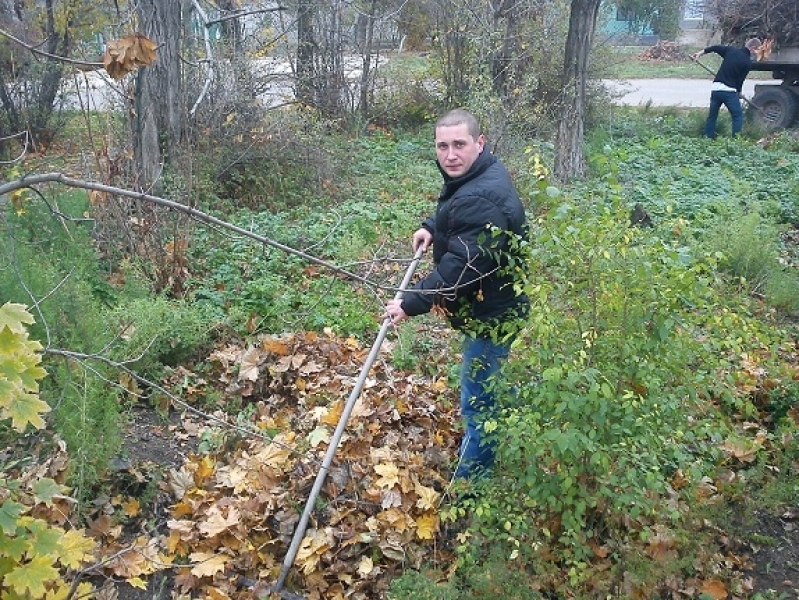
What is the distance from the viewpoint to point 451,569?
11.7ft

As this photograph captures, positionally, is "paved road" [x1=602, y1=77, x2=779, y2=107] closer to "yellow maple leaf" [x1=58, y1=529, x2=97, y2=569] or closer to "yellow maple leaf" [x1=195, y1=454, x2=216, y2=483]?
"yellow maple leaf" [x1=195, y1=454, x2=216, y2=483]

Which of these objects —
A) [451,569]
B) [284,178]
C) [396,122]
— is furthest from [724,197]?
[451,569]

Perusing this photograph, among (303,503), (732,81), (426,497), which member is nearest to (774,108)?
(732,81)

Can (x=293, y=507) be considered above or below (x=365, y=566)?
above

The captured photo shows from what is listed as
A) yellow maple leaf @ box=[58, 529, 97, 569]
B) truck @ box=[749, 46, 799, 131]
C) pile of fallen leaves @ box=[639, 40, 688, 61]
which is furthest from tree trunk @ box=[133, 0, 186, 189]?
pile of fallen leaves @ box=[639, 40, 688, 61]

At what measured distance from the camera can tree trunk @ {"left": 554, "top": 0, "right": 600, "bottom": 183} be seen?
10.2 m

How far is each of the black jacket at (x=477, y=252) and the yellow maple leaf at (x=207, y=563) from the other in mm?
1489

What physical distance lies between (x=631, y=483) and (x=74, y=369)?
114 inches

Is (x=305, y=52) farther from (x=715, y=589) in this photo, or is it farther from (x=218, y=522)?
(x=715, y=589)

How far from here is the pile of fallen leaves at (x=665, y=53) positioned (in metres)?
27.9

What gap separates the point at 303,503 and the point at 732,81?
12650 millimetres

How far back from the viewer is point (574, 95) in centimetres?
1021

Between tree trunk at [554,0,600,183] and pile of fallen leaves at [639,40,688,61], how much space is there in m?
19.6

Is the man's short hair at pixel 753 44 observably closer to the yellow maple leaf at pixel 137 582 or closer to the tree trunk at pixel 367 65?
the tree trunk at pixel 367 65
